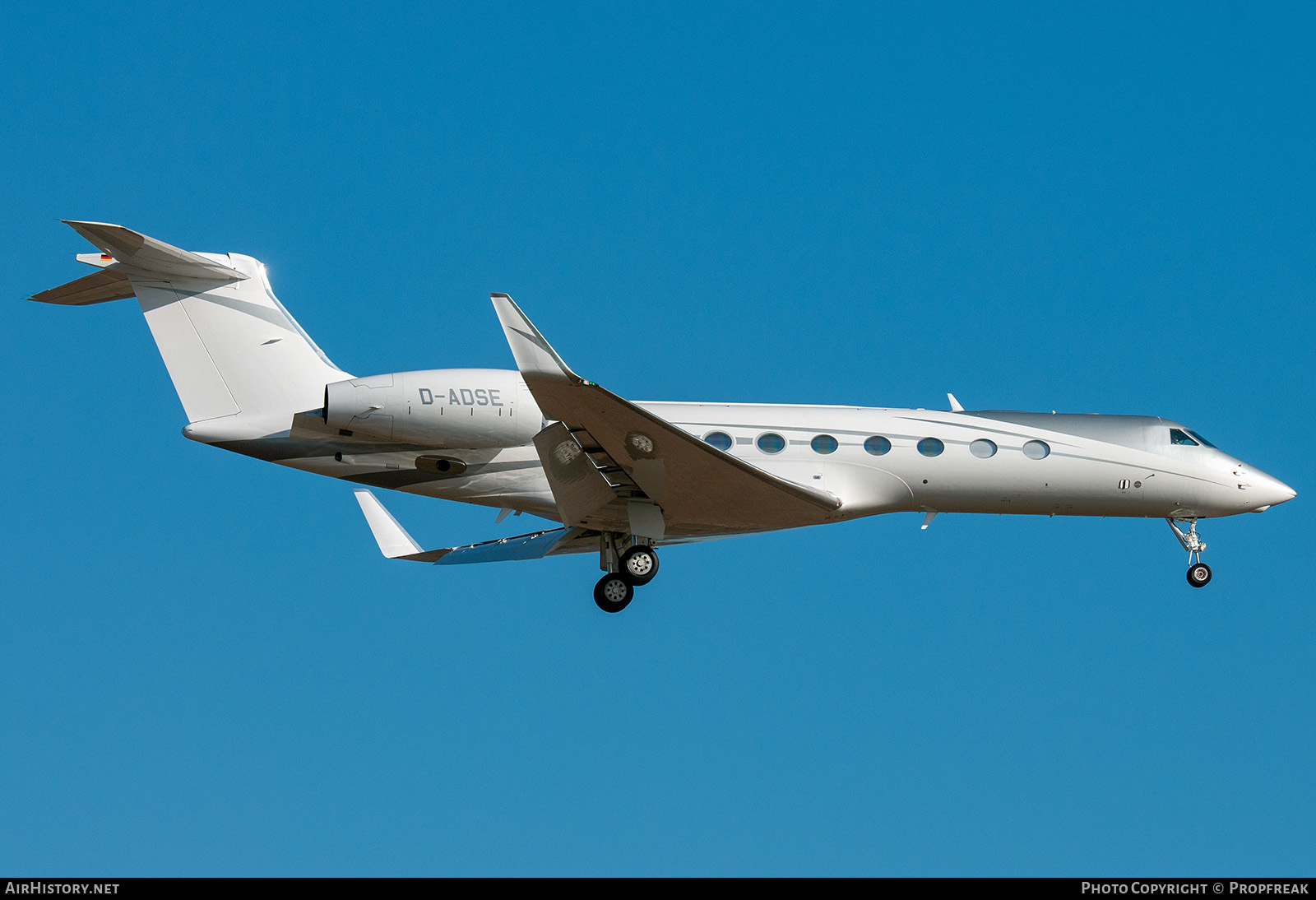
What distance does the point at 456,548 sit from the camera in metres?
18.4

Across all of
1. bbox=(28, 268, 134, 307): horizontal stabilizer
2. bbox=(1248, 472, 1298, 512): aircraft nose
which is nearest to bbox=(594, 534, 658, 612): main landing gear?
bbox=(28, 268, 134, 307): horizontal stabilizer

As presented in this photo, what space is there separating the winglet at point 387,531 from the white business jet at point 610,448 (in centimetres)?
2

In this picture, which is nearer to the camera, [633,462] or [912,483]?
[633,462]

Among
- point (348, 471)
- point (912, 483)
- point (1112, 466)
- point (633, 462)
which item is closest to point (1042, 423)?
point (1112, 466)

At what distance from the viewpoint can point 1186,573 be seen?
17812 mm

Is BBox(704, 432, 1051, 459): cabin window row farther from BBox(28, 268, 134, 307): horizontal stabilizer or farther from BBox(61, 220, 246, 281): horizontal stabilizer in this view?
BBox(28, 268, 134, 307): horizontal stabilizer

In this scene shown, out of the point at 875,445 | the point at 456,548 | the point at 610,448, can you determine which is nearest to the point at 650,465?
the point at 610,448

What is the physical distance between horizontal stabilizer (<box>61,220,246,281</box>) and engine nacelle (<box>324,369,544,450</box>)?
263 cm

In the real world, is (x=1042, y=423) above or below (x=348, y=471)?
above

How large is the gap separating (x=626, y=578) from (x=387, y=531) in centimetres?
399

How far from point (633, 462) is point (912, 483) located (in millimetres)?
4102

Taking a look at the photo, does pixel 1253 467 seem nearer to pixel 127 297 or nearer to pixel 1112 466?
pixel 1112 466

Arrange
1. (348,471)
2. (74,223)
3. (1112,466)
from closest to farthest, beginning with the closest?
(74,223), (348,471), (1112,466)

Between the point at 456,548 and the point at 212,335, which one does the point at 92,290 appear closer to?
the point at 212,335
